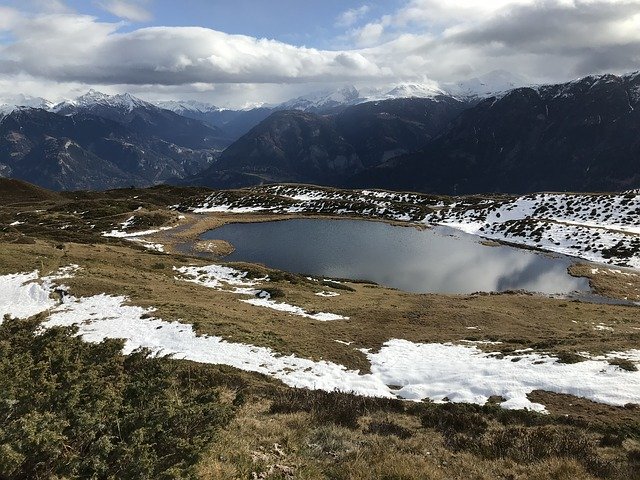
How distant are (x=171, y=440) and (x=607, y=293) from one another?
207 feet

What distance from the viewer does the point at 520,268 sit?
69938 millimetres

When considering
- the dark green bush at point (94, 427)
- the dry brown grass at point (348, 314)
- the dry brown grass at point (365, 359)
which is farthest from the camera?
the dry brown grass at point (348, 314)

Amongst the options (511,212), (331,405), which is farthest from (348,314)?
(511,212)

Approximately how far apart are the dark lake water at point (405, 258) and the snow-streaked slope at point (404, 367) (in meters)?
33.3

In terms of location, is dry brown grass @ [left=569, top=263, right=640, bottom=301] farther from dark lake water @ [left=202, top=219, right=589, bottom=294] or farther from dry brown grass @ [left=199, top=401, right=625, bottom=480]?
dry brown grass @ [left=199, top=401, right=625, bottom=480]

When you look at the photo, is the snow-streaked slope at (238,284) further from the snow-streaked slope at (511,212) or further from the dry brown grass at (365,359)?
the snow-streaked slope at (511,212)

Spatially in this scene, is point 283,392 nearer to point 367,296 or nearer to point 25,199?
point 367,296

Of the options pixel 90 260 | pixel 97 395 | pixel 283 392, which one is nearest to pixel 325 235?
pixel 90 260

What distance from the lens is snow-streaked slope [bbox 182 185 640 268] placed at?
263 feet

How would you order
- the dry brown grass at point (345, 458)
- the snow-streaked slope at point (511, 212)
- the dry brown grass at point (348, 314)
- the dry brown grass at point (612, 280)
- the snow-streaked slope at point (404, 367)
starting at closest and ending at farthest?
the dry brown grass at point (345, 458)
the snow-streaked slope at point (404, 367)
the dry brown grass at point (348, 314)
the dry brown grass at point (612, 280)
the snow-streaked slope at point (511, 212)

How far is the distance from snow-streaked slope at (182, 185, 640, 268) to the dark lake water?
8.57 m

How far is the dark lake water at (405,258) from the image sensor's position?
61.8m

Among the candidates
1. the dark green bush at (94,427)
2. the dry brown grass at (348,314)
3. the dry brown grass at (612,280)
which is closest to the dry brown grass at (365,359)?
the dry brown grass at (348,314)

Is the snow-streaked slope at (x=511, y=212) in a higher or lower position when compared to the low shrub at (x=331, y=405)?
lower
